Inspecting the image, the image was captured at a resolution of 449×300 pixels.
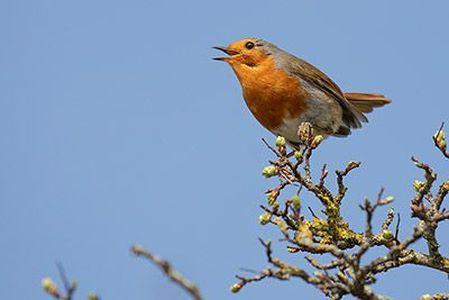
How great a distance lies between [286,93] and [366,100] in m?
1.79

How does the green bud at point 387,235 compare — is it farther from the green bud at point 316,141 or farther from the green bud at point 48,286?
the green bud at point 48,286

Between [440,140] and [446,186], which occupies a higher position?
[440,140]

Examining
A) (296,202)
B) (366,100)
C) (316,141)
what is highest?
(366,100)

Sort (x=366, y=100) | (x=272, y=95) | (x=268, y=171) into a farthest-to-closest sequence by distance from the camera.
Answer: (x=366, y=100) < (x=272, y=95) < (x=268, y=171)

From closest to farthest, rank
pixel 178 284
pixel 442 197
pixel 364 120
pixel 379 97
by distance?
pixel 178 284 → pixel 442 197 → pixel 364 120 → pixel 379 97

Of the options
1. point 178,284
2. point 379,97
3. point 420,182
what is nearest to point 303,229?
point 420,182

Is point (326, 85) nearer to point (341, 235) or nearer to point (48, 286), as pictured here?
point (341, 235)

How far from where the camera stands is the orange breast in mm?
7024

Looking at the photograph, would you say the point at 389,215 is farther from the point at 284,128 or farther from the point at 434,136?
the point at 284,128

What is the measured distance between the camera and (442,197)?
4.40m

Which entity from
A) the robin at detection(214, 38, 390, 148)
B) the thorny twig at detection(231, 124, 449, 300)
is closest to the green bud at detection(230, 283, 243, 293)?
the thorny twig at detection(231, 124, 449, 300)

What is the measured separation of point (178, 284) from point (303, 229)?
166cm

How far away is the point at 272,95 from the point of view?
7.07m

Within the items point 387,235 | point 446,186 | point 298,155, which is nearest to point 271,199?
point 298,155
